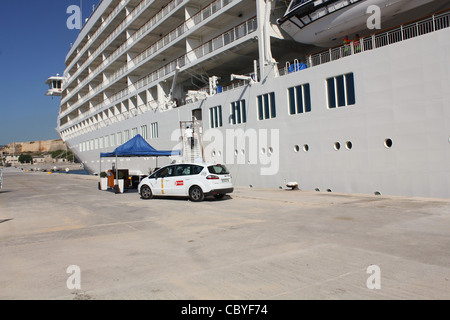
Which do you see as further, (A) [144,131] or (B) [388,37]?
(A) [144,131]

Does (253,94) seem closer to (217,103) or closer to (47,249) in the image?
(217,103)

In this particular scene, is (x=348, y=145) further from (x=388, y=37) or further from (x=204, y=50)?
(x=204, y=50)

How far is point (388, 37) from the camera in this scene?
13922 millimetres

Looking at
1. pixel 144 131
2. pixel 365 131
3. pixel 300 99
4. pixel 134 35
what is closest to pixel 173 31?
pixel 134 35

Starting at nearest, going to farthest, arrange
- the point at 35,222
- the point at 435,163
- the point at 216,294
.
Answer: the point at 216,294 → the point at 35,222 → the point at 435,163

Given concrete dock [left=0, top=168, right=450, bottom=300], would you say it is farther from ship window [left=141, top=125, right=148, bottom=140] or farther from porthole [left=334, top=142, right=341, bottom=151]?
ship window [left=141, top=125, right=148, bottom=140]

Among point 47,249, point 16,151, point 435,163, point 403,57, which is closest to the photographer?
point 47,249

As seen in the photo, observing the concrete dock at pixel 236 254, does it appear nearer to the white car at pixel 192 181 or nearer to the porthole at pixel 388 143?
the white car at pixel 192 181

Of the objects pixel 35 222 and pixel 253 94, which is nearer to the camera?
pixel 35 222

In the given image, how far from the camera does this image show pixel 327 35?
16641mm

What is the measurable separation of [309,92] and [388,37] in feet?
12.6

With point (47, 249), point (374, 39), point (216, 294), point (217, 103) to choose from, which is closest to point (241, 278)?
point (216, 294)

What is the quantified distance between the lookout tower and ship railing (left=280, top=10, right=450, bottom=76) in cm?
5323

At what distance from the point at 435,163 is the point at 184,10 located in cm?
2022
